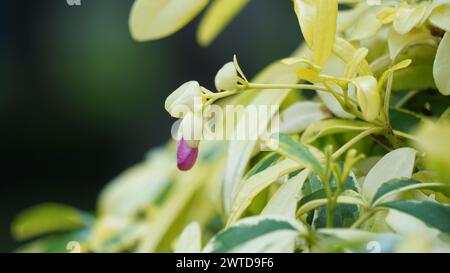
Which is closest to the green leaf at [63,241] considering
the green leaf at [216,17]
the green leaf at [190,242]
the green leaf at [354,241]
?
the green leaf at [216,17]

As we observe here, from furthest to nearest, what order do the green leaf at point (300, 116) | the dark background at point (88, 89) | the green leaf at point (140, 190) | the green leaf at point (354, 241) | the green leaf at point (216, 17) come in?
the dark background at point (88, 89) → the green leaf at point (140, 190) → the green leaf at point (216, 17) → the green leaf at point (300, 116) → the green leaf at point (354, 241)

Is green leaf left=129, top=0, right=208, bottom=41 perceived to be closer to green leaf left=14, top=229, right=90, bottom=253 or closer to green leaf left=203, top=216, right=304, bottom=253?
green leaf left=203, top=216, right=304, bottom=253

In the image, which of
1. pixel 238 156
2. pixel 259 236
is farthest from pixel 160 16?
pixel 259 236

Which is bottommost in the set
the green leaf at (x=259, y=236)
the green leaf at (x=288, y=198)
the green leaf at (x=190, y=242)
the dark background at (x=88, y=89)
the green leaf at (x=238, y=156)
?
the green leaf at (x=259, y=236)

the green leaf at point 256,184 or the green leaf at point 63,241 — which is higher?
the green leaf at point 63,241

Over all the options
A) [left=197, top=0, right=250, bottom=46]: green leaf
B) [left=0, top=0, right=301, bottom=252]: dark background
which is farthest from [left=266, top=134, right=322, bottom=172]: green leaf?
[left=0, top=0, right=301, bottom=252]: dark background

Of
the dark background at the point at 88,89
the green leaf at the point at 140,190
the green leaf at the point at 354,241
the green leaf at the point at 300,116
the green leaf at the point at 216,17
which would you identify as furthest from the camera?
the dark background at the point at 88,89

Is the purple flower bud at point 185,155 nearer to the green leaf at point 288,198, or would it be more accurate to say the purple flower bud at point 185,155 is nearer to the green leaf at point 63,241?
the green leaf at point 288,198
